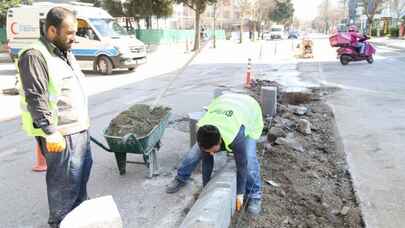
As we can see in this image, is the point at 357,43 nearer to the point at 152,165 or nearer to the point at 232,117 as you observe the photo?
the point at 152,165

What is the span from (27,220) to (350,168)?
4.02 m

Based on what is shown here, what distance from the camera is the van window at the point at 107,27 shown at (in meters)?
16.7

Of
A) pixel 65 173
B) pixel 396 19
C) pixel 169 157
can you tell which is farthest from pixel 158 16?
pixel 396 19

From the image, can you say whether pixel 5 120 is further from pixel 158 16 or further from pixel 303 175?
pixel 158 16

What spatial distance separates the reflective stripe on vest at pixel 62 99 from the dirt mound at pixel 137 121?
124cm

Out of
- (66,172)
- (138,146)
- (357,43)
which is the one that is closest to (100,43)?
(357,43)

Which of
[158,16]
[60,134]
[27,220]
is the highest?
[158,16]

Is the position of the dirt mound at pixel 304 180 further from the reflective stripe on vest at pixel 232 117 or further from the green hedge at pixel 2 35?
the green hedge at pixel 2 35

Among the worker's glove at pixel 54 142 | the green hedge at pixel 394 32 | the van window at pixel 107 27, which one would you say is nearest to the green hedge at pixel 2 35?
the van window at pixel 107 27

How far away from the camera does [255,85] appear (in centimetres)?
1231

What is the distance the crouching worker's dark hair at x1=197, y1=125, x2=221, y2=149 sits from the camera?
11.5 feet

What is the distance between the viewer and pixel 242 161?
3.85 m

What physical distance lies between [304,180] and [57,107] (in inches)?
123

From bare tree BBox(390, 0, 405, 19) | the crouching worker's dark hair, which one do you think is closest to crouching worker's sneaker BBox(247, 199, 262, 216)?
the crouching worker's dark hair
